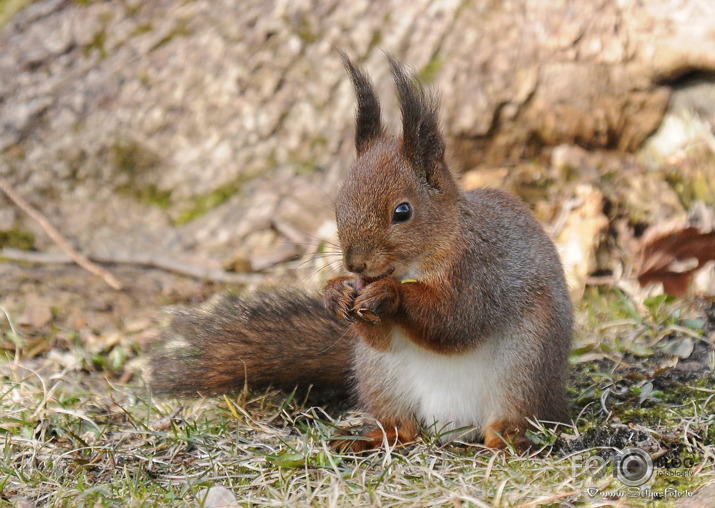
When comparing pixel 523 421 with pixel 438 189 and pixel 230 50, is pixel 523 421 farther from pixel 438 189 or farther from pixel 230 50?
pixel 230 50

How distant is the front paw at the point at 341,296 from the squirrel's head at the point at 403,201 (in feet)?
0.24

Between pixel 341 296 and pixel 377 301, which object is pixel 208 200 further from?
pixel 377 301

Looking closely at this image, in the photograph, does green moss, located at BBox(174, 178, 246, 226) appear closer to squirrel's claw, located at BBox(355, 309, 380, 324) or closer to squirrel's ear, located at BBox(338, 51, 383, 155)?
squirrel's ear, located at BBox(338, 51, 383, 155)

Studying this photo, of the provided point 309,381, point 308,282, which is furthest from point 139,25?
point 309,381

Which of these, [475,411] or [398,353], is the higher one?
[398,353]

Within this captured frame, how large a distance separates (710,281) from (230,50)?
2.64 m

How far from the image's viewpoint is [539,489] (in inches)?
77.9

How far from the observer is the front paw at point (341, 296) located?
7.30ft

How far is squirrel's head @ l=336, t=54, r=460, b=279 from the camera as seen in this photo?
2188 mm

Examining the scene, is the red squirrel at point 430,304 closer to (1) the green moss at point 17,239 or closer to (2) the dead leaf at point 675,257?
(2) the dead leaf at point 675,257

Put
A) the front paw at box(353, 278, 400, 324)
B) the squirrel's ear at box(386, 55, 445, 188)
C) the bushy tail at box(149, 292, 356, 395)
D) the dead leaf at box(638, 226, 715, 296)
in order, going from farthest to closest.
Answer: the dead leaf at box(638, 226, 715, 296)
the bushy tail at box(149, 292, 356, 395)
the squirrel's ear at box(386, 55, 445, 188)
the front paw at box(353, 278, 400, 324)

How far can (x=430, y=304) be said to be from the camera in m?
2.20

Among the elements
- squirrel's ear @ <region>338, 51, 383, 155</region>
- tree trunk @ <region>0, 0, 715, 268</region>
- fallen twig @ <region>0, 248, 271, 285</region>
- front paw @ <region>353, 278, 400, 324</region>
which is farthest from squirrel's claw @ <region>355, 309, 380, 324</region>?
tree trunk @ <region>0, 0, 715, 268</region>

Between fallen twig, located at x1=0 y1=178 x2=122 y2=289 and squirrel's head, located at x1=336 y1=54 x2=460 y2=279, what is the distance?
86.6 inches
